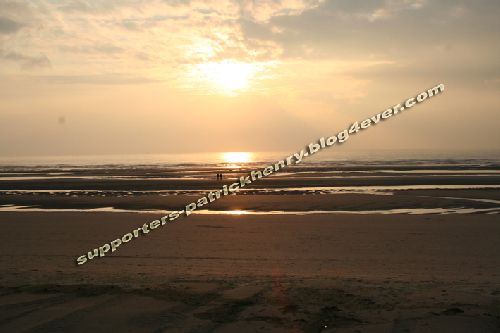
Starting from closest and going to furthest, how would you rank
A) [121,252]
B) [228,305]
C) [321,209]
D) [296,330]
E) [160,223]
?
1. [296,330]
2. [228,305]
3. [121,252]
4. [160,223]
5. [321,209]

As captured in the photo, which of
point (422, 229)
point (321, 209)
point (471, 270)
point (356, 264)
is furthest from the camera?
point (321, 209)

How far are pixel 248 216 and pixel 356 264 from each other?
11.3 meters

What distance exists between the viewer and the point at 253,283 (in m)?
10.3

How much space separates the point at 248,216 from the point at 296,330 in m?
16.4

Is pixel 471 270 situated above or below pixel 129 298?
below

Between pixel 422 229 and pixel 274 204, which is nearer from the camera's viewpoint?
pixel 422 229

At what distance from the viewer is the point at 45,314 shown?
26.2 feet

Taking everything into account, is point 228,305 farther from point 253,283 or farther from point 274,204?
point 274,204

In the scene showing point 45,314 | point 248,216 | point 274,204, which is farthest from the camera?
point 274,204

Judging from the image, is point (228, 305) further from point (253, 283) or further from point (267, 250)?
point (267, 250)

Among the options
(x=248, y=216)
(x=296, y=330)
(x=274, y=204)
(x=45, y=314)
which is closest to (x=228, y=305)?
(x=296, y=330)

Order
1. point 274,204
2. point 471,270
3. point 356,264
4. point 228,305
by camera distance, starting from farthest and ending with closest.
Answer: point 274,204
point 356,264
point 471,270
point 228,305

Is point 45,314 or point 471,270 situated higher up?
point 45,314

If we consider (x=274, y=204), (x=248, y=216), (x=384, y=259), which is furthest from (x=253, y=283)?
(x=274, y=204)
